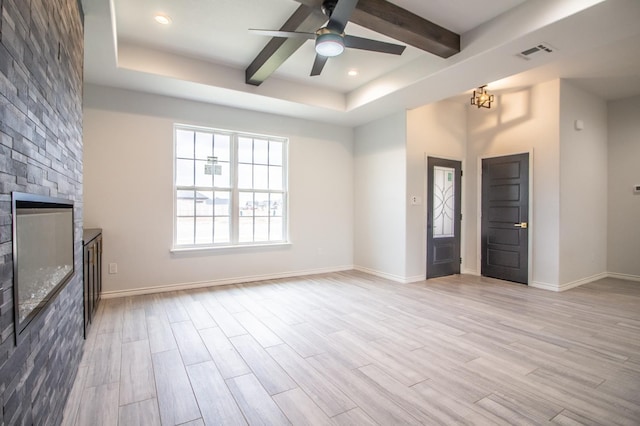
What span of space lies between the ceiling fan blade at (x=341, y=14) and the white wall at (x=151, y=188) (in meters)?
2.76

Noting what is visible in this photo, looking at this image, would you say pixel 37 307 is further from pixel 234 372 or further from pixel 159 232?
pixel 159 232

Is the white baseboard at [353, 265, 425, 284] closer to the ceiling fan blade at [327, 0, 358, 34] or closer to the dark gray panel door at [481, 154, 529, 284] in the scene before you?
the dark gray panel door at [481, 154, 529, 284]

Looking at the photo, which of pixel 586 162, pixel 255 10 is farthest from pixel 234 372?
pixel 586 162

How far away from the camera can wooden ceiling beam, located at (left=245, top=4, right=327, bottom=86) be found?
2.78 meters

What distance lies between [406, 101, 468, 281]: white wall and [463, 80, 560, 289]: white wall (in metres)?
0.65

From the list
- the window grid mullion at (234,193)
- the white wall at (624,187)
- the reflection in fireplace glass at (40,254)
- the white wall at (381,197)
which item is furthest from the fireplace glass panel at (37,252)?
the white wall at (624,187)

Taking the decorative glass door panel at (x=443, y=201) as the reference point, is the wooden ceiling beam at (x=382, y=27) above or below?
above

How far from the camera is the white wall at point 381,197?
5.00 m

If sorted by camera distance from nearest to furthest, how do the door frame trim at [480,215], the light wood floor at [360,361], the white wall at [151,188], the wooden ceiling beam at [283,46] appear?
the light wood floor at [360,361] → the wooden ceiling beam at [283,46] → the white wall at [151,188] → the door frame trim at [480,215]

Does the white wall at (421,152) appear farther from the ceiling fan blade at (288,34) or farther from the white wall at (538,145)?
the ceiling fan blade at (288,34)

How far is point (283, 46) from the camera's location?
319 centimetres

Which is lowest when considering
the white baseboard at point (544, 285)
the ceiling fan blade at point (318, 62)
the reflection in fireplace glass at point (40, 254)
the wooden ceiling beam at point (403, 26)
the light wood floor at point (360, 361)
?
the light wood floor at point (360, 361)

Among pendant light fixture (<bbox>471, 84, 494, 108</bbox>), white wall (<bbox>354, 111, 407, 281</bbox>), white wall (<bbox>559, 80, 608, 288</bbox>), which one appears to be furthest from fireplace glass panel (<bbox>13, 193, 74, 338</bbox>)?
white wall (<bbox>559, 80, 608, 288</bbox>)

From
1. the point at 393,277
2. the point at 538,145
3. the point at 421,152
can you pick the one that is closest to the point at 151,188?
the point at 393,277
